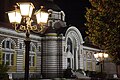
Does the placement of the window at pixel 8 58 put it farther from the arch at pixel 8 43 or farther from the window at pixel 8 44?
the arch at pixel 8 43

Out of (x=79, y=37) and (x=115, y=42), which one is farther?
(x=79, y=37)

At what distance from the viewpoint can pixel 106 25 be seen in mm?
16406

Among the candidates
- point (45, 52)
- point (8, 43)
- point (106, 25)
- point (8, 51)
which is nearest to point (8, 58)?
point (8, 51)

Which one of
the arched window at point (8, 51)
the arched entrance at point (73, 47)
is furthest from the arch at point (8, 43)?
the arched entrance at point (73, 47)

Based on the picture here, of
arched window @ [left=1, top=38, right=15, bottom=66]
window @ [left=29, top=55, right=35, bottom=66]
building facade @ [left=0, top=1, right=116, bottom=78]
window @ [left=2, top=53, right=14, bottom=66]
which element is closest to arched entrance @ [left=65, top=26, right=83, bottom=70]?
building facade @ [left=0, top=1, right=116, bottom=78]

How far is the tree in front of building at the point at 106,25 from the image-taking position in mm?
16078

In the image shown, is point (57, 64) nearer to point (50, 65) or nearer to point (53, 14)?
point (50, 65)

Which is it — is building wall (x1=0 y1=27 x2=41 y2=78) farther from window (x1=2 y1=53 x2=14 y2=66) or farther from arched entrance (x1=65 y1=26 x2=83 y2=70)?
arched entrance (x1=65 y1=26 x2=83 y2=70)

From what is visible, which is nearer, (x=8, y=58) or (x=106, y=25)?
(x=106, y=25)

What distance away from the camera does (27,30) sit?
548 inches

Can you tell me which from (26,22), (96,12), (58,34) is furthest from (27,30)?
(58,34)

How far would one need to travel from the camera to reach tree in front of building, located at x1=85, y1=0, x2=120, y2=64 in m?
16.1

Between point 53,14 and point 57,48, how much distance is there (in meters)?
8.08

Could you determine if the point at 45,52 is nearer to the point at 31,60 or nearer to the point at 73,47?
the point at 31,60
